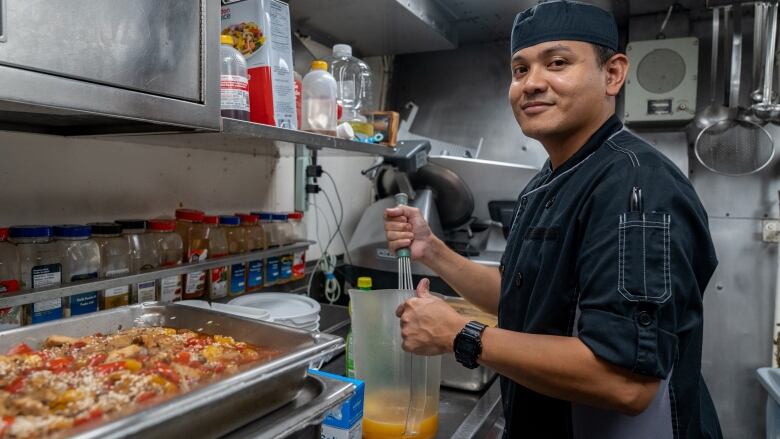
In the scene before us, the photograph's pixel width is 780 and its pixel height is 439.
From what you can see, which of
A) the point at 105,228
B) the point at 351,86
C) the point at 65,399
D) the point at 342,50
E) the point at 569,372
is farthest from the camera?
the point at 351,86

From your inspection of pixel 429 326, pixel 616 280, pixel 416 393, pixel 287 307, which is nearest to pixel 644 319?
pixel 616 280

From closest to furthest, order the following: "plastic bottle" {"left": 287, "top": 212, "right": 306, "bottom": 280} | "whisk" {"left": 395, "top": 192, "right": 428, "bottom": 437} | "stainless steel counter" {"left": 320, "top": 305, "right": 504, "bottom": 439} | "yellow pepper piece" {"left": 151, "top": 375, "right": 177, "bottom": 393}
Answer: "yellow pepper piece" {"left": 151, "top": 375, "right": 177, "bottom": 393} → "whisk" {"left": 395, "top": 192, "right": 428, "bottom": 437} → "stainless steel counter" {"left": 320, "top": 305, "right": 504, "bottom": 439} → "plastic bottle" {"left": 287, "top": 212, "right": 306, "bottom": 280}

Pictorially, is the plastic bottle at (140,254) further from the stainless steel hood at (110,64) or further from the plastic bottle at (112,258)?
the stainless steel hood at (110,64)

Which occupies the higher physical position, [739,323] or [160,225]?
[160,225]

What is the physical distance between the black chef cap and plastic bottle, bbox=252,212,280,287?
1.10 meters

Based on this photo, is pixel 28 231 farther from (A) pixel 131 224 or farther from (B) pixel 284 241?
(B) pixel 284 241

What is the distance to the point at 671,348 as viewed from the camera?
884 mm

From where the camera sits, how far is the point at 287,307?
5.52 feet

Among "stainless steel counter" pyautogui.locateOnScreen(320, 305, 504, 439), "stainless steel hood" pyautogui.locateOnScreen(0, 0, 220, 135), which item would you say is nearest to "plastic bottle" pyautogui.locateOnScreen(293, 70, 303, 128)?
"stainless steel hood" pyautogui.locateOnScreen(0, 0, 220, 135)

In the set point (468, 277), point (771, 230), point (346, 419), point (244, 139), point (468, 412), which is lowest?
point (468, 412)

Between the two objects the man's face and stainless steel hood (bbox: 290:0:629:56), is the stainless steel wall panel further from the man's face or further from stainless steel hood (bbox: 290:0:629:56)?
the man's face

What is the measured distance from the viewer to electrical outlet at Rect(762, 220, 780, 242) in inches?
96.4

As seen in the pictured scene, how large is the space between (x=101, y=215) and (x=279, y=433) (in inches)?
37.1

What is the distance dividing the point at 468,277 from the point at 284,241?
2.50 ft
